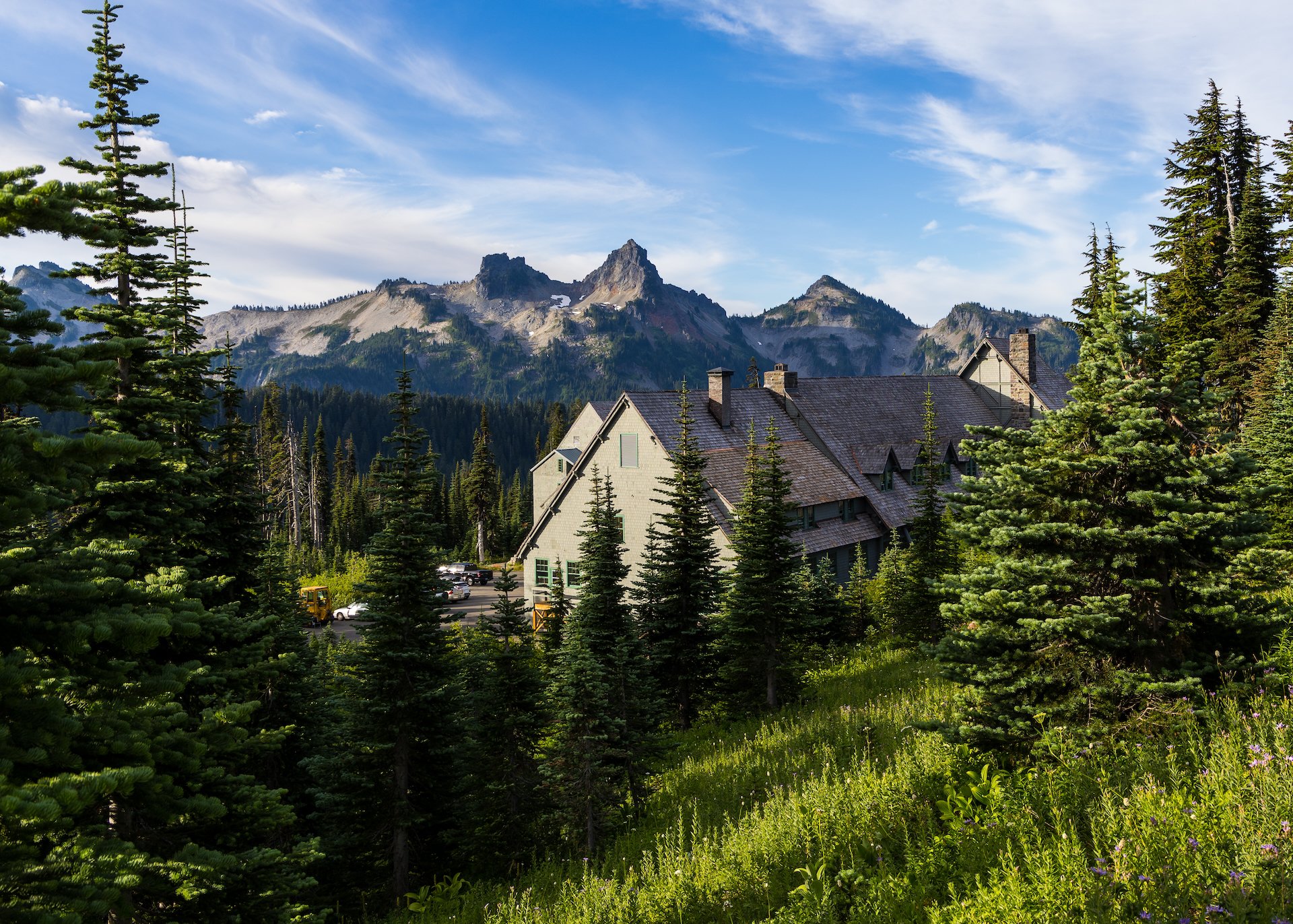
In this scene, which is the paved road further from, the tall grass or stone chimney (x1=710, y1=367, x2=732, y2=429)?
the tall grass

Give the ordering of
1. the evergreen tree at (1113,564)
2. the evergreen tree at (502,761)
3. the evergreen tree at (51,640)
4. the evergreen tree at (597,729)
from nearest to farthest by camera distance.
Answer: the evergreen tree at (51,640), the evergreen tree at (1113,564), the evergreen tree at (597,729), the evergreen tree at (502,761)

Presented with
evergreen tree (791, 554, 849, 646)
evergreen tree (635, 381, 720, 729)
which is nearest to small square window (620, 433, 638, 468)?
evergreen tree (791, 554, 849, 646)

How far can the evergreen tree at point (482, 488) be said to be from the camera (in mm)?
80812

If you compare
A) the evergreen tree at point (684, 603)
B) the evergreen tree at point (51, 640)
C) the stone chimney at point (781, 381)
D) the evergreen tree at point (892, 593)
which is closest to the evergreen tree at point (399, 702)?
the evergreen tree at point (51, 640)

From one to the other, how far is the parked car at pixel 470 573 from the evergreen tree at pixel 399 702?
196ft

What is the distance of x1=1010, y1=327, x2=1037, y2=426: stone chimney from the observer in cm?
5241

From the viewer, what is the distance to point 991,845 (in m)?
6.15

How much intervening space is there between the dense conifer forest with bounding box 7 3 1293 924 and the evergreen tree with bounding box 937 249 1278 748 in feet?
0.15

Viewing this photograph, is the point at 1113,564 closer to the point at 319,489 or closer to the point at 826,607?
the point at 826,607

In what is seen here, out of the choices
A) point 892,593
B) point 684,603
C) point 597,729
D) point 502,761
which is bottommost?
point 502,761

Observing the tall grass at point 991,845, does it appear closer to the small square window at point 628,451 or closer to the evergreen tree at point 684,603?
the evergreen tree at point 684,603

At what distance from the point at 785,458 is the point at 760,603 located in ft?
29.5

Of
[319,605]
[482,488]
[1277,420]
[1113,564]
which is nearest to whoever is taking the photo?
[1113,564]

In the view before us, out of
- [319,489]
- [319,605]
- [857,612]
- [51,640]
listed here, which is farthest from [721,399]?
[319,489]
